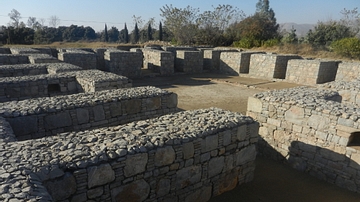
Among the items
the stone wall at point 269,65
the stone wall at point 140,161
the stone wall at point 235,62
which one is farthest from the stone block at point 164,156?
the stone wall at point 235,62

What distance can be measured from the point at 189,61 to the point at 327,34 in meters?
15.0

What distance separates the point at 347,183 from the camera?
4512mm

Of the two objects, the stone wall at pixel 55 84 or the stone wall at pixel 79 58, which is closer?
the stone wall at pixel 55 84

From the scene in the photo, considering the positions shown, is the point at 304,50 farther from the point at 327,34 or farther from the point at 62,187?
the point at 62,187

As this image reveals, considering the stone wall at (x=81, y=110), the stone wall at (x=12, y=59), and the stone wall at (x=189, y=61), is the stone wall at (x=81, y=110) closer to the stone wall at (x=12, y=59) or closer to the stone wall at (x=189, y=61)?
the stone wall at (x=12, y=59)

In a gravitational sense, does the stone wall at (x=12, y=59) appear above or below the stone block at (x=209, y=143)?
above

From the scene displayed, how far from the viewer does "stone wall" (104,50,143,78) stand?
13.4 meters

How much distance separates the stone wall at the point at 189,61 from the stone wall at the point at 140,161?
11702mm

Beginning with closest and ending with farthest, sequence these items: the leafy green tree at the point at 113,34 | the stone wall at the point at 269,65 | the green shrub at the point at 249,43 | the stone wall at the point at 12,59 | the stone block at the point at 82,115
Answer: the stone block at the point at 82,115 < the stone wall at the point at 12,59 < the stone wall at the point at 269,65 < the green shrub at the point at 249,43 < the leafy green tree at the point at 113,34

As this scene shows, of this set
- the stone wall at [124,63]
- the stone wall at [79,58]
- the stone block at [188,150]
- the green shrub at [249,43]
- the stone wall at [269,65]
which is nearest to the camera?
the stone block at [188,150]

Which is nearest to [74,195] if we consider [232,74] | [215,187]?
[215,187]

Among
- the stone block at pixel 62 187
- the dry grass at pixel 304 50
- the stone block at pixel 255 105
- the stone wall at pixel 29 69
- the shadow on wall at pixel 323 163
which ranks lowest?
the shadow on wall at pixel 323 163

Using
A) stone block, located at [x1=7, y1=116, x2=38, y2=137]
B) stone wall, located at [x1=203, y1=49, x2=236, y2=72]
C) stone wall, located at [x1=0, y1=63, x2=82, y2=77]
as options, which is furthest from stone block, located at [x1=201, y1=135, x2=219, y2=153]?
stone wall, located at [x1=203, y1=49, x2=236, y2=72]

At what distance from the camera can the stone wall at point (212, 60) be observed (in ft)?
57.6
